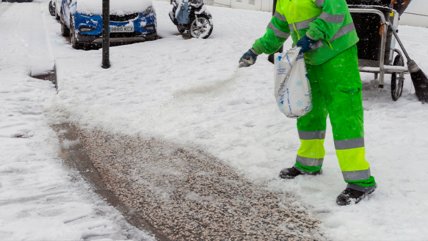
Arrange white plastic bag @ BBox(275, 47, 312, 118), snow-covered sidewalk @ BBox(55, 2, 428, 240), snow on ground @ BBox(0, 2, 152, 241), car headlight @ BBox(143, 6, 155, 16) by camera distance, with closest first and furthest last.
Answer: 1. snow on ground @ BBox(0, 2, 152, 241)
2. snow-covered sidewalk @ BBox(55, 2, 428, 240)
3. white plastic bag @ BBox(275, 47, 312, 118)
4. car headlight @ BBox(143, 6, 155, 16)

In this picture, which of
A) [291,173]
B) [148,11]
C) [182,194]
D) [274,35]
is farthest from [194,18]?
[182,194]

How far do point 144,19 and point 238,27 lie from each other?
3.18 meters

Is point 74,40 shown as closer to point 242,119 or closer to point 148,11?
point 148,11

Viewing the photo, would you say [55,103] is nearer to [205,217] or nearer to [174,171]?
[174,171]

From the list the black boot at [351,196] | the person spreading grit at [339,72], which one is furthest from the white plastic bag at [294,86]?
the black boot at [351,196]

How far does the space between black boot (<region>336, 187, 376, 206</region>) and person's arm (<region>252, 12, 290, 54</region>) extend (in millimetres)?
1349

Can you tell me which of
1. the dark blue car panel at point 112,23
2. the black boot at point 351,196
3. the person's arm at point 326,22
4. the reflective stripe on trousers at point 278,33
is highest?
the person's arm at point 326,22

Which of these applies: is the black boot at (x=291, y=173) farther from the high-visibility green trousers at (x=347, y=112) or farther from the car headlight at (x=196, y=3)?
the car headlight at (x=196, y=3)

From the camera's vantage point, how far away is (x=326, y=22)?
12.1 ft

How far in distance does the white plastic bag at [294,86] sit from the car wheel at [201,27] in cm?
767

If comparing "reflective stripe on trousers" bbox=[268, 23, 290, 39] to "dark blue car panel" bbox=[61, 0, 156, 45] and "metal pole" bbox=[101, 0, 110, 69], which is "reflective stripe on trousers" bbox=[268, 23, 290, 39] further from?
"dark blue car panel" bbox=[61, 0, 156, 45]

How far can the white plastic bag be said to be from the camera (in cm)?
392

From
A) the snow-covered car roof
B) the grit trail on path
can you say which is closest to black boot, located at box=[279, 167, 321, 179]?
the grit trail on path

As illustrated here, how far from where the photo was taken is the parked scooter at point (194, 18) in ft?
37.7
